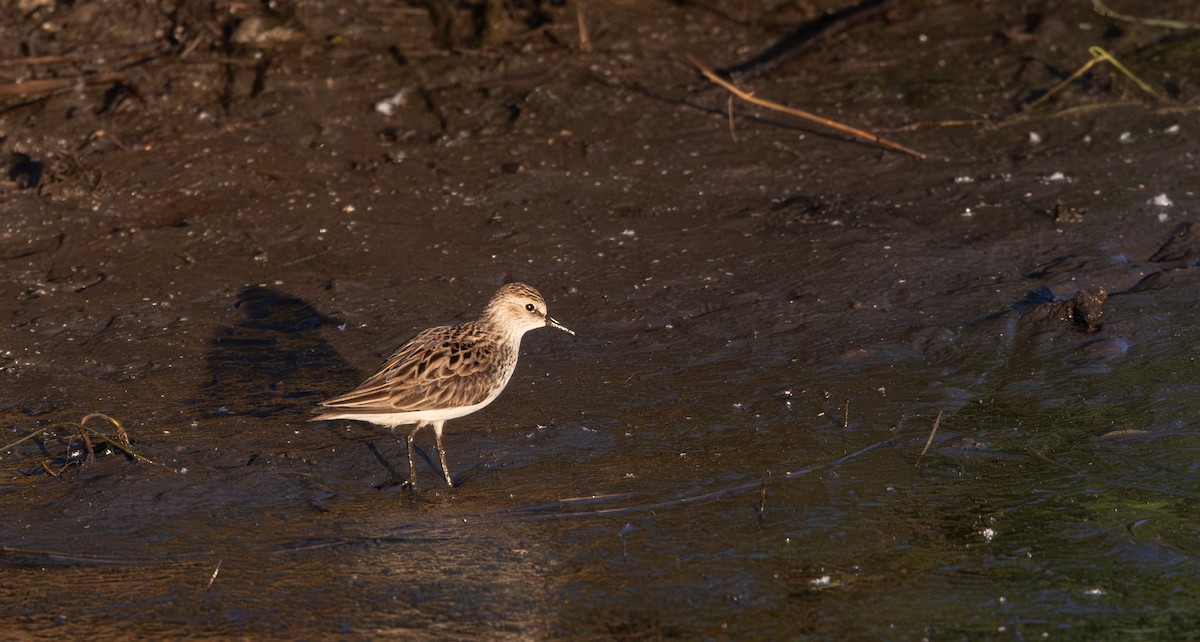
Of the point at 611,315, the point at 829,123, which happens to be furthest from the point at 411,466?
the point at 829,123

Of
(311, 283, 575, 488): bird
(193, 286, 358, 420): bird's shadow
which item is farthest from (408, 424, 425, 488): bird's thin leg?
(193, 286, 358, 420): bird's shadow

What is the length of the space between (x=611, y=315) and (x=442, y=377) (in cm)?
199

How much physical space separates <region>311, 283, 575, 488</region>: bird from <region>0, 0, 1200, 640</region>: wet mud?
12.9 inches

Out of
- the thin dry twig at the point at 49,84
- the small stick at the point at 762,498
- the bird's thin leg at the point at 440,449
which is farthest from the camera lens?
the thin dry twig at the point at 49,84

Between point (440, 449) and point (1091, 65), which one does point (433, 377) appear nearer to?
point (440, 449)

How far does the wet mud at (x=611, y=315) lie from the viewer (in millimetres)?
6168

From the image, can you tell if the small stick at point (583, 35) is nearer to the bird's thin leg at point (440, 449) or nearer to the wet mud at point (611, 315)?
the wet mud at point (611, 315)

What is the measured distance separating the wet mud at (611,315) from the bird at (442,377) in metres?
0.33

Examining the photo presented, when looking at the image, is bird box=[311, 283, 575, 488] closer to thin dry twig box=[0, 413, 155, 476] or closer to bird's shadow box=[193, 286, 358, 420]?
bird's shadow box=[193, 286, 358, 420]

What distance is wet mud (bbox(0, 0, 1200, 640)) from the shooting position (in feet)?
20.2

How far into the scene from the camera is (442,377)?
744cm

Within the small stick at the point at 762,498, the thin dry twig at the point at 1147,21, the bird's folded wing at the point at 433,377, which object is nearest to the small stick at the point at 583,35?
the thin dry twig at the point at 1147,21

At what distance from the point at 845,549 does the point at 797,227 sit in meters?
4.15

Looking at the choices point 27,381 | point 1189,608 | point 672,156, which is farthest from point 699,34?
point 1189,608
